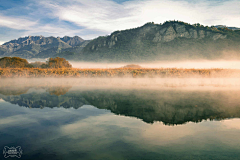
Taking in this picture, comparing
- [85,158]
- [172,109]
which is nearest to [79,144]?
[85,158]

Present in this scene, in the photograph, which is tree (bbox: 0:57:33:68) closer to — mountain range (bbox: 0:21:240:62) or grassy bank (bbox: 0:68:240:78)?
grassy bank (bbox: 0:68:240:78)

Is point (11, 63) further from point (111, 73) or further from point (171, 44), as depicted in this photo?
point (171, 44)

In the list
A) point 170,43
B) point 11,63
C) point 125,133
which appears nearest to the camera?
point 125,133

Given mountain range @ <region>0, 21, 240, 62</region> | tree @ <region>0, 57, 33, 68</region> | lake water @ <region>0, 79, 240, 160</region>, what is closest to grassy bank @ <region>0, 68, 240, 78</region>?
tree @ <region>0, 57, 33, 68</region>

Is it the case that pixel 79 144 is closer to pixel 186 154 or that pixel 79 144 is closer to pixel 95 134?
pixel 95 134

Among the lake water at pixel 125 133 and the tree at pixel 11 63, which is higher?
the tree at pixel 11 63

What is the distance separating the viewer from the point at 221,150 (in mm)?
5316

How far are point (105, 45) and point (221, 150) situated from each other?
199 metres

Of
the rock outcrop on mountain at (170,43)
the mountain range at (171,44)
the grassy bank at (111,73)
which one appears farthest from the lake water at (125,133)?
the rock outcrop on mountain at (170,43)

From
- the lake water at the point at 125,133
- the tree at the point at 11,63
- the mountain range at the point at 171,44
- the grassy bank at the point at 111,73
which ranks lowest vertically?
the lake water at the point at 125,133

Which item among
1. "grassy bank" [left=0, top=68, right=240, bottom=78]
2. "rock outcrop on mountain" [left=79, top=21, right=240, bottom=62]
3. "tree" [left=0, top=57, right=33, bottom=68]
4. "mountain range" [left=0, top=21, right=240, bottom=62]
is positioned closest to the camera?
"grassy bank" [left=0, top=68, right=240, bottom=78]

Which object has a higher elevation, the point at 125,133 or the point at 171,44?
the point at 171,44

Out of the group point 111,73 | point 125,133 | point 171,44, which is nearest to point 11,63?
point 111,73

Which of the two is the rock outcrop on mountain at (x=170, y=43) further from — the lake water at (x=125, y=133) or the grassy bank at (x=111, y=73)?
the lake water at (x=125, y=133)
